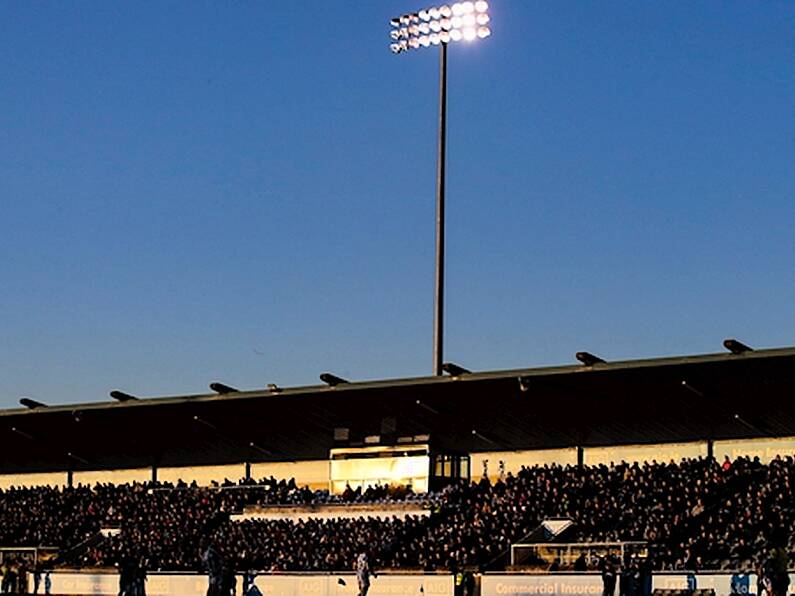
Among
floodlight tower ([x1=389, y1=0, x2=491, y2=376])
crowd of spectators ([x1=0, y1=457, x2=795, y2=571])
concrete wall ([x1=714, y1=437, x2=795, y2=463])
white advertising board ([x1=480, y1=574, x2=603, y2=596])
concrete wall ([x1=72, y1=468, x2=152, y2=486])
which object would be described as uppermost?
floodlight tower ([x1=389, y1=0, x2=491, y2=376])

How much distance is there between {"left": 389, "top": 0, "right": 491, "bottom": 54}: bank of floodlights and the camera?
66.1m

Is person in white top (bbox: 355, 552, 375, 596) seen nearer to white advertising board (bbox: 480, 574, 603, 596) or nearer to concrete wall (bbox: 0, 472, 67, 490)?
white advertising board (bbox: 480, 574, 603, 596)

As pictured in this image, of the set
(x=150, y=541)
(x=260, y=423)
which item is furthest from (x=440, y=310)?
(x=150, y=541)

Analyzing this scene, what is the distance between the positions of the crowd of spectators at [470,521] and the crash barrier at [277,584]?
1031 mm

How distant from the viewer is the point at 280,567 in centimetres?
5784

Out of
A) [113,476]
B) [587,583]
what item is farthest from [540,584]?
[113,476]

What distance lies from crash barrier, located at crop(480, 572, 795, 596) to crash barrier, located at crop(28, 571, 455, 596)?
186 cm

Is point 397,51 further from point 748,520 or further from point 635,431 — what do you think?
point 748,520

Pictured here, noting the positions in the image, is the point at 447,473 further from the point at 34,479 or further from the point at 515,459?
the point at 34,479

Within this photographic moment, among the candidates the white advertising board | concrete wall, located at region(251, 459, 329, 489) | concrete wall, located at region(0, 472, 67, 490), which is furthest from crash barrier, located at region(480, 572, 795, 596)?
concrete wall, located at region(0, 472, 67, 490)

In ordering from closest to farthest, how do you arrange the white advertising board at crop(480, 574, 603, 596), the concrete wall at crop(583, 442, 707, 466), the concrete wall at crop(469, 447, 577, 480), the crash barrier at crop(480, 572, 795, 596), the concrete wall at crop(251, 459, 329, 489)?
1. the crash barrier at crop(480, 572, 795, 596)
2. the white advertising board at crop(480, 574, 603, 596)
3. the concrete wall at crop(583, 442, 707, 466)
4. the concrete wall at crop(469, 447, 577, 480)
5. the concrete wall at crop(251, 459, 329, 489)

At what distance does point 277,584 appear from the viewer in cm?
5609

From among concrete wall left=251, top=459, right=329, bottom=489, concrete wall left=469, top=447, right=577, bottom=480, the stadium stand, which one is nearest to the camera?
the stadium stand

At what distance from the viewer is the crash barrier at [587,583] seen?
46125 mm
